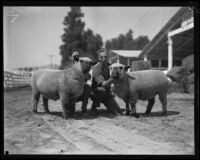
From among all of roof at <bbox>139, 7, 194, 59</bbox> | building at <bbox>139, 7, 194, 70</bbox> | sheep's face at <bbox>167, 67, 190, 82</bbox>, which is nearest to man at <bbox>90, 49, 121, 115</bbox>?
building at <bbox>139, 7, 194, 70</bbox>

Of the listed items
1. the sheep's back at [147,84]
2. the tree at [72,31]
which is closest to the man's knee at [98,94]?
the sheep's back at [147,84]

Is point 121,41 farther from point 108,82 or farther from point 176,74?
point 176,74

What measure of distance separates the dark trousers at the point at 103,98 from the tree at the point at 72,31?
1417mm

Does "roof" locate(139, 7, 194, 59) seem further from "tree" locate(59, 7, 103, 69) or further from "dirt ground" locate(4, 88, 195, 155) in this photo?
"tree" locate(59, 7, 103, 69)

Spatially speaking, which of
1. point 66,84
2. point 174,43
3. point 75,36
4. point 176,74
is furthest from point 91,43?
point 174,43

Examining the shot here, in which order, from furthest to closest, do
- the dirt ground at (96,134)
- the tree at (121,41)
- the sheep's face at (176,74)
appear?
the sheep's face at (176,74)
the tree at (121,41)
the dirt ground at (96,134)

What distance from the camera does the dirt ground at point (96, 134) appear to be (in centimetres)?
421

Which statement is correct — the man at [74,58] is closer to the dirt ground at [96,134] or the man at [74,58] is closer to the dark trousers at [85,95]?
the dark trousers at [85,95]

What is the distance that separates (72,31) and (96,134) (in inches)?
92.2

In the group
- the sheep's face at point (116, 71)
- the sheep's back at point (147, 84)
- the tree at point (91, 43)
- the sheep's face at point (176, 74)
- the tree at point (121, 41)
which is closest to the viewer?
the tree at point (91, 43)

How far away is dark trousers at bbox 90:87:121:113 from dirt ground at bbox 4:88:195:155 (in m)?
0.30

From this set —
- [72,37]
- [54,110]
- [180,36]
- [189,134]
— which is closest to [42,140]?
[54,110]

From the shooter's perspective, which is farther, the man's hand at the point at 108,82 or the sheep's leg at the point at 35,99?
the sheep's leg at the point at 35,99

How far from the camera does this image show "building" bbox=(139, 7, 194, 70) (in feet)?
34.8
